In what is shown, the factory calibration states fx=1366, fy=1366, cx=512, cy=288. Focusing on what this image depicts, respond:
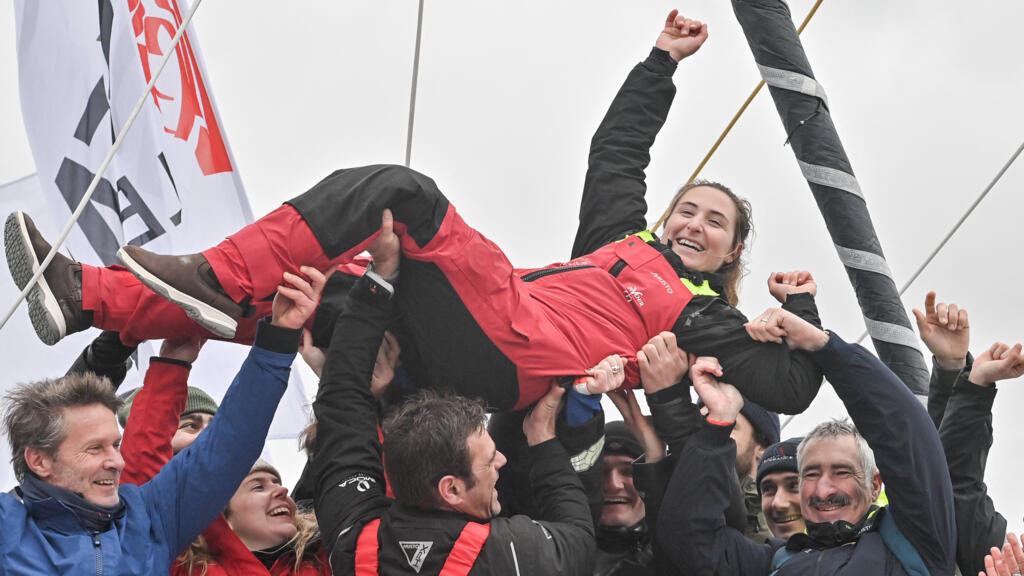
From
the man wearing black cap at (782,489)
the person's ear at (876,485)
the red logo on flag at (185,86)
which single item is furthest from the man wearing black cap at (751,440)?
the red logo on flag at (185,86)

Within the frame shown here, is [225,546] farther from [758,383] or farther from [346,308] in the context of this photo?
[758,383]

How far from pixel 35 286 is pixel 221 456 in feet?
1.63

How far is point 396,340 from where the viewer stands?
9.93ft

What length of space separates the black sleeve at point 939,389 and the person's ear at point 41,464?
1.98 metres

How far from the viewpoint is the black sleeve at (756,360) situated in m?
3.03

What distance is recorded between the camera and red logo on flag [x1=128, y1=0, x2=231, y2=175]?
4.53 meters

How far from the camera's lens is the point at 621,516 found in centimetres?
316

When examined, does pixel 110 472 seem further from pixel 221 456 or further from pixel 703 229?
pixel 703 229

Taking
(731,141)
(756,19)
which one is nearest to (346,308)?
(756,19)

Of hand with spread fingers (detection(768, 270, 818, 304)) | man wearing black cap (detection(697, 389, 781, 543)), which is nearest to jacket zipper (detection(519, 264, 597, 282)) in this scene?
hand with spread fingers (detection(768, 270, 818, 304))

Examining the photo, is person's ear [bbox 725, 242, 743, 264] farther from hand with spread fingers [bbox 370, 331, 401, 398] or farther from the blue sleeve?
the blue sleeve

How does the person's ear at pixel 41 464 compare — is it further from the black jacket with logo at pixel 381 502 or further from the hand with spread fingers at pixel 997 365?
the hand with spread fingers at pixel 997 365

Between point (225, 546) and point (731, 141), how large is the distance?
644 cm

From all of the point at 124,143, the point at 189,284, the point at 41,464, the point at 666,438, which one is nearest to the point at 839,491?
the point at 666,438
